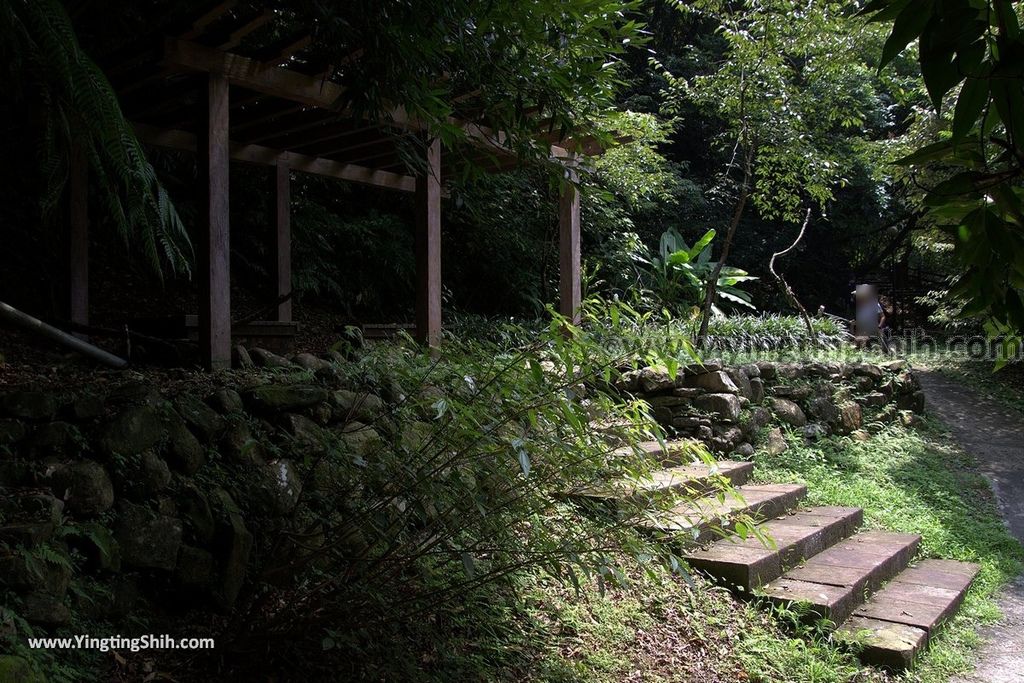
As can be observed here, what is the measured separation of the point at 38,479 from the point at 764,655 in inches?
109

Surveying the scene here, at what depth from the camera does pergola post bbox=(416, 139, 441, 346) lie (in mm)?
5035

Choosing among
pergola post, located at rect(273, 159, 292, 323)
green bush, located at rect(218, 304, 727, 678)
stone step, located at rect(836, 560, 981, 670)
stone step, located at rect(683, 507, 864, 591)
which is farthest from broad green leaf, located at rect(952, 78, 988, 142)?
pergola post, located at rect(273, 159, 292, 323)

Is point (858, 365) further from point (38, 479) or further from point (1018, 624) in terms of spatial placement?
point (38, 479)

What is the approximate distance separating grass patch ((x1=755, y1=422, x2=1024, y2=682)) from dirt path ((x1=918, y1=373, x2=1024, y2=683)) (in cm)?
8

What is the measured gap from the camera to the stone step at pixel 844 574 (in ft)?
11.6

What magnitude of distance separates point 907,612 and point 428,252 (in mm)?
3423

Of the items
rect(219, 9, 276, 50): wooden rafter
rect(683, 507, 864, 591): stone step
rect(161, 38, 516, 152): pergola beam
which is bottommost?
rect(683, 507, 864, 591): stone step

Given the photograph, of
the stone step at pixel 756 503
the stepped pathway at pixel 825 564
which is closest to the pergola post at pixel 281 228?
the stepped pathway at pixel 825 564

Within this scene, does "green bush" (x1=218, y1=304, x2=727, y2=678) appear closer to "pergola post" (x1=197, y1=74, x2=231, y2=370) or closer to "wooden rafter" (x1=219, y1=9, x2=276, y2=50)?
"pergola post" (x1=197, y1=74, x2=231, y2=370)

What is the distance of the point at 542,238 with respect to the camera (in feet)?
32.3

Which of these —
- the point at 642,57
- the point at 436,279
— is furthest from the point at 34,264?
the point at 642,57

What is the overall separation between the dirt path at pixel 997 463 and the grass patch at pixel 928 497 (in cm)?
8

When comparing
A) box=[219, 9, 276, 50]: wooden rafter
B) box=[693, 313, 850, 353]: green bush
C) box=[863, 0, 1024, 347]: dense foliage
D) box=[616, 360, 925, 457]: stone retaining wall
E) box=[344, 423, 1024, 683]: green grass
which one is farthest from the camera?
box=[693, 313, 850, 353]: green bush

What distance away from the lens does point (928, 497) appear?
589 centimetres
